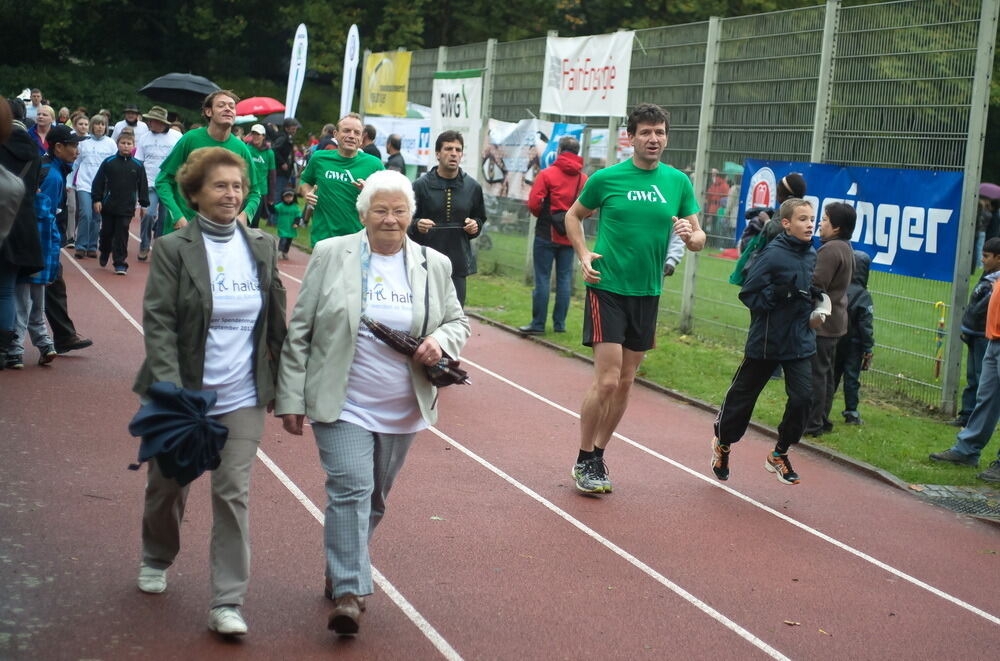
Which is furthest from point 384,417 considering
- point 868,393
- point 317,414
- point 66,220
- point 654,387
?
point 66,220

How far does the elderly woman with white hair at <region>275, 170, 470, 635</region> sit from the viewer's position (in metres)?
5.08

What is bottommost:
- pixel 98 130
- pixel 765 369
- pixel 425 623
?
pixel 425 623

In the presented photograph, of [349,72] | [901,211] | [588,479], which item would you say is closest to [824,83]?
[901,211]

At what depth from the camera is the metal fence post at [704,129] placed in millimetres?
15250

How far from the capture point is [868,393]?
40.5ft

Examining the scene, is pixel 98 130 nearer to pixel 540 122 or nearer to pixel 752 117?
pixel 540 122

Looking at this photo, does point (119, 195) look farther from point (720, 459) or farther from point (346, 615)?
point (346, 615)

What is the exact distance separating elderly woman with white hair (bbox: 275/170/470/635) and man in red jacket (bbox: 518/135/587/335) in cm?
918

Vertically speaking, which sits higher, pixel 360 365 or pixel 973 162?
pixel 973 162

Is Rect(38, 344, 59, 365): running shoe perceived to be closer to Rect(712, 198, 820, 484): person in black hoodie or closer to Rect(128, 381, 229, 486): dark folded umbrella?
Rect(712, 198, 820, 484): person in black hoodie

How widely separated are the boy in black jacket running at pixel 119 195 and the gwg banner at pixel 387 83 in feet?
29.0

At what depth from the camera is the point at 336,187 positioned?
1026cm

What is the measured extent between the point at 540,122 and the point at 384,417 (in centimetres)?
1417

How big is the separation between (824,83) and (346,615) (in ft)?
32.2
